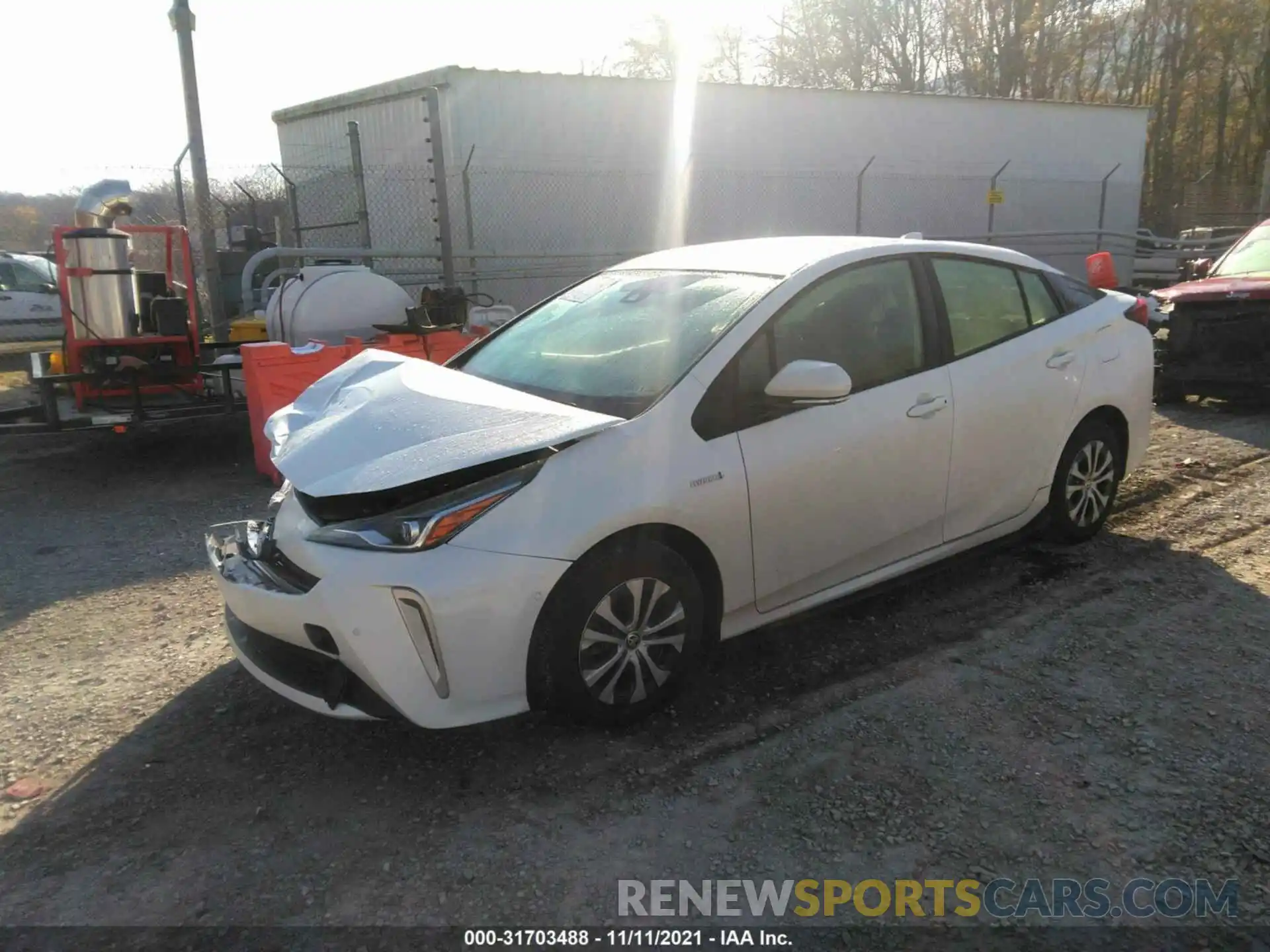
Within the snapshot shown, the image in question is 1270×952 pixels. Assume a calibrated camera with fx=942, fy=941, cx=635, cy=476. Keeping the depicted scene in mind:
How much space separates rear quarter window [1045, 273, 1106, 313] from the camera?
478cm

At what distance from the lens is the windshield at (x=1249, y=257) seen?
878cm

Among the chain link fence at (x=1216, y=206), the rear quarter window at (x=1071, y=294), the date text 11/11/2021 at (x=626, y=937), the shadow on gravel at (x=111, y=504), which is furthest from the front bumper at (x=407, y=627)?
the chain link fence at (x=1216, y=206)

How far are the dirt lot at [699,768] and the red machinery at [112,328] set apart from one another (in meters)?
3.47

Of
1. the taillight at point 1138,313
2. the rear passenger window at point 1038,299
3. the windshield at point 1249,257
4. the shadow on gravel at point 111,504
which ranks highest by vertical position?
the windshield at point 1249,257

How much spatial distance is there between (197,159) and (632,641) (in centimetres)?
832

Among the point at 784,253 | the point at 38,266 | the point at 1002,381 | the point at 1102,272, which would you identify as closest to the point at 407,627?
the point at 784,253

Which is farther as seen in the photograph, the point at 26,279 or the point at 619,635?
the point at 26,279

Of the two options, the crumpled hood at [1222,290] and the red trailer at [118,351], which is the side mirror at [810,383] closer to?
the red trailer at [118,351]

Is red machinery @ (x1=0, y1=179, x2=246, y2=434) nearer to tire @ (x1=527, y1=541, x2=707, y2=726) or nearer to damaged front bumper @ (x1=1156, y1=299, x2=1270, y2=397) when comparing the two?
tire @ (x1=527, y1=541, x2=707, y2=726)

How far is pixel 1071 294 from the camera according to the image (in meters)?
4.85

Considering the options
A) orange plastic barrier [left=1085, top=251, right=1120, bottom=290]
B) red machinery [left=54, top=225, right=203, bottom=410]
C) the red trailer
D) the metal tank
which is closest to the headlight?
the red trailer

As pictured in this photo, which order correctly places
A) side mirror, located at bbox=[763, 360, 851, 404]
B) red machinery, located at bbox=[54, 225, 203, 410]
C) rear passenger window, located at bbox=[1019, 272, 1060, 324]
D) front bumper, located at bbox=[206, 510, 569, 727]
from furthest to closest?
red machinery, located at bbox=[54, 225, 203, 410]
rear passenger window, located at bbox=[1019, 272, 1060, 324]
side mirror, located at bbox=[763, 360, 851, 404]
front bumper, located at bbox=[206, 510, 569, 727]

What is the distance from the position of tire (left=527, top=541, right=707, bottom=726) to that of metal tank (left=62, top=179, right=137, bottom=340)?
6396 millimetres

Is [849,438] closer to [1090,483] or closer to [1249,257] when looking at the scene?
[1090,483]
